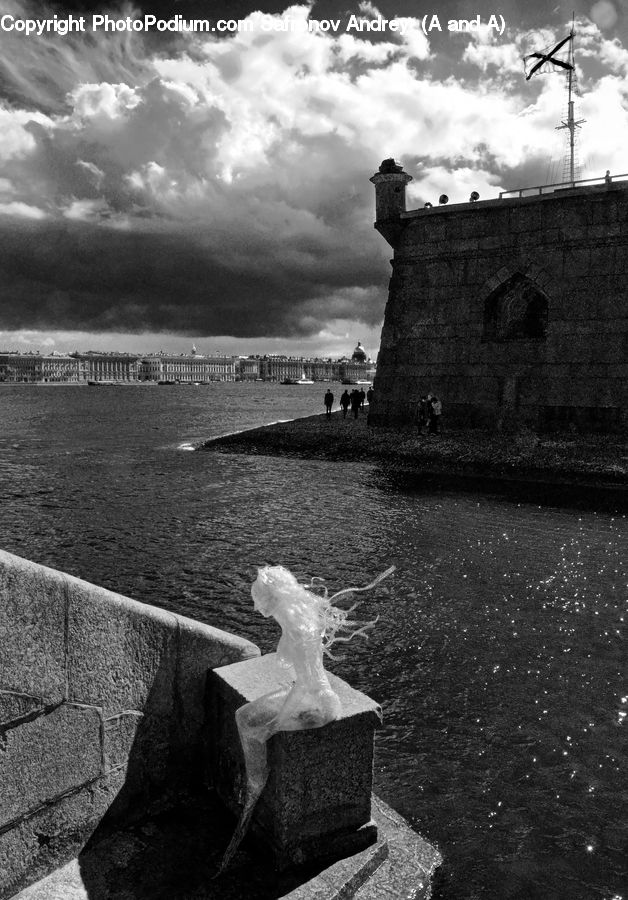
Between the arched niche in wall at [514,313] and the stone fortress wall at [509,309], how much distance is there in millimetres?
30

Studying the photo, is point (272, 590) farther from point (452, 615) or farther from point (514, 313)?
point (514, 313)

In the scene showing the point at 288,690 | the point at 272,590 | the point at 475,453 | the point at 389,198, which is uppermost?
the point at 389,198

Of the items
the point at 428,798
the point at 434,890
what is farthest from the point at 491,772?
the point at 434,890

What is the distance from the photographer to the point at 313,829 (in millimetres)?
2570

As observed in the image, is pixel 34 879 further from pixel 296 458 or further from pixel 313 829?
pixel 296 458

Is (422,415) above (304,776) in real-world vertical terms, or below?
above

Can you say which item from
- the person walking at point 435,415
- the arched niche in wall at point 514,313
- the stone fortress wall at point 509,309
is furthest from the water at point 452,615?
the arched niche in wall at point 514,313

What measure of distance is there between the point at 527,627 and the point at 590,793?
7.91 ft

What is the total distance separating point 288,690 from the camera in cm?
263

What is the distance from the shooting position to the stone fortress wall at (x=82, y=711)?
2156 mm

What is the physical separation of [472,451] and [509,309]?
5.63 m

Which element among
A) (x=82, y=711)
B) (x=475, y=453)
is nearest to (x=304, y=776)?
(x=82, y=711)

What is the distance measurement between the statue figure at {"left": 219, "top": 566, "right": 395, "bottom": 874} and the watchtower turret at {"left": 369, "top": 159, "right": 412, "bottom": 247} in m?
19.3

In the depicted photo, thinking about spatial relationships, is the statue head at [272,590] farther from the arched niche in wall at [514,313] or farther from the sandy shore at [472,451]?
the arched niche in wall at [514,313]
